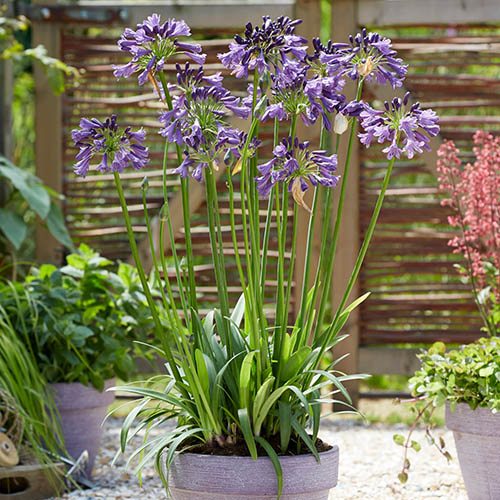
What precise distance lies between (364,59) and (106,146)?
0.55 m

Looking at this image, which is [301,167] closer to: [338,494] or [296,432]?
[296,432]

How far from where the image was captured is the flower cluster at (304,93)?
1865mm

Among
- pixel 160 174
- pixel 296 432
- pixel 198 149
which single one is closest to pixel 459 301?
pixel 160 174

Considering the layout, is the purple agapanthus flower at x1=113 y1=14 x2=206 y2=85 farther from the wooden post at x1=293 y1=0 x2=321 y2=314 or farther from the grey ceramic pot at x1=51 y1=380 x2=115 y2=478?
the wooden post at x1=293 y1=0 x2=321 y2=314

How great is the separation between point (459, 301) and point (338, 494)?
59.4 inches

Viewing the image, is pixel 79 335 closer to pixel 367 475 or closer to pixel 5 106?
pixel 367 475

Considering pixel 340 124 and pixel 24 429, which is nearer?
pixel 340 124

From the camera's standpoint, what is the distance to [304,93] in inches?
74.3

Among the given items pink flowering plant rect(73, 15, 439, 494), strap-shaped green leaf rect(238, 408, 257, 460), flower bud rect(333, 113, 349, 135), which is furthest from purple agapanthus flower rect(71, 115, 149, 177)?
strap-shaped green leaf rect(238, 408, 257, 460)

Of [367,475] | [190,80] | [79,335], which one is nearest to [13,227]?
[79,335]

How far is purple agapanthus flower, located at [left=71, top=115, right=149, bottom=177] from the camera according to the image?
6.19 feet

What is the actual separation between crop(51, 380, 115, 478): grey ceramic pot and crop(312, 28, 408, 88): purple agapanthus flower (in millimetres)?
1486

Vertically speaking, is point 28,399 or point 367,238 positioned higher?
point 367,238

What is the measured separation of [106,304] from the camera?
3154 mm
